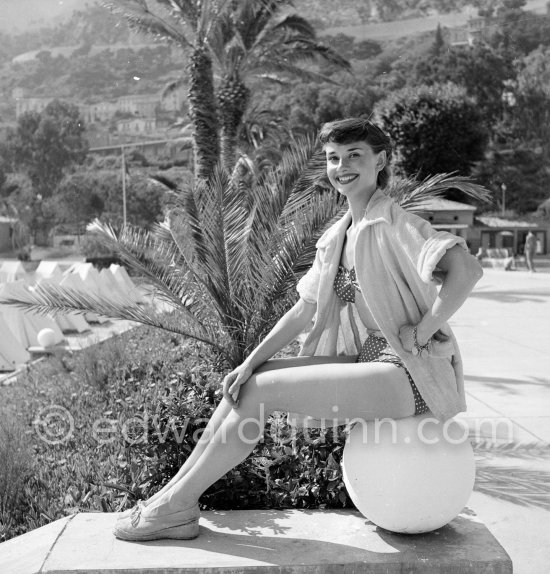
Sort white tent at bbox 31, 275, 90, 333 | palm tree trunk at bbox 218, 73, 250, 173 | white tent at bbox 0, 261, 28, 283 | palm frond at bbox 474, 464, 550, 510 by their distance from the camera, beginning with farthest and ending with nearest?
1. palm tree trunk at bbox 218, 73, 250, 173
2. white tent at bbox 0, 261, 28, 283
3. white tent at bbox 31, 275, 90, 333
4. palm frond at bbox 474, 464, 550, 510

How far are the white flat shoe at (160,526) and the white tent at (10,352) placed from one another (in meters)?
7.07

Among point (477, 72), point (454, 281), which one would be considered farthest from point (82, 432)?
point (477, 72)

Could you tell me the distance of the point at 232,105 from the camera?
2052 cm

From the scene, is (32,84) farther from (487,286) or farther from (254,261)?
(254,261)

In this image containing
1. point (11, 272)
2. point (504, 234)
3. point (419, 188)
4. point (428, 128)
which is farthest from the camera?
point (504, 234)

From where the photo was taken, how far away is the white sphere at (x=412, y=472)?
2.56 meters

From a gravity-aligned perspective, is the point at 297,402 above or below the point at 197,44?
below

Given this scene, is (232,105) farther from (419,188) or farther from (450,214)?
(419,188)

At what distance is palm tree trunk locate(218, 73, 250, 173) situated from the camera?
20.5m

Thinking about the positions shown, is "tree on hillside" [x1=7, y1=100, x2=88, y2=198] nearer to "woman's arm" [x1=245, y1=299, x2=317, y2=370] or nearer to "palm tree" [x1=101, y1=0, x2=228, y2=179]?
"palm tree" [x1=101, y1=0, x2=228, y2=179]

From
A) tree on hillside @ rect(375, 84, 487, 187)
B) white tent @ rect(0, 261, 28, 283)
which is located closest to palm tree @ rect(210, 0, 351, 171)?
white tent @ rect(0, 261, 28, 283)

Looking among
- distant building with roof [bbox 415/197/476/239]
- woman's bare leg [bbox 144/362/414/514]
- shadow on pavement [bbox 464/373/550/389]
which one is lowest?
distant building with roof [bbox 415/197/476/239]

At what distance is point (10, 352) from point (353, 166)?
7.72m

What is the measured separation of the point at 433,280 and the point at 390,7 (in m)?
142
